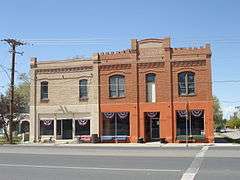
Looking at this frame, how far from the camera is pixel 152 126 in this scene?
45.4 meters

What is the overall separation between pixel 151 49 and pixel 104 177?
3051cm

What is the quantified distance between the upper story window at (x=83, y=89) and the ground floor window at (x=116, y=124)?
2.83 m

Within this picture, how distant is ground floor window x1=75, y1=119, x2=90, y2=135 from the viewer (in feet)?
154

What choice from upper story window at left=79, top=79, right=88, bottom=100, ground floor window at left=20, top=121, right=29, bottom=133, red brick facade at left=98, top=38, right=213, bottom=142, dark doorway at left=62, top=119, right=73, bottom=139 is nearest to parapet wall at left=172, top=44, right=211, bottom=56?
red brick facade at left=98, top=38, right=213, bottom=142

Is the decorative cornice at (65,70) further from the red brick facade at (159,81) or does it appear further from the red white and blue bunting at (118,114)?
the red white and blue bunting at (118,114)

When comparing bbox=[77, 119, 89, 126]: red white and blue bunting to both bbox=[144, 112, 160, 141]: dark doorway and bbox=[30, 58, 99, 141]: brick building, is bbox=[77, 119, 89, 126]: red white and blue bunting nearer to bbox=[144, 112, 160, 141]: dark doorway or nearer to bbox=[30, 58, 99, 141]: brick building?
bbox=[30, 58, 99, 141]: brick building

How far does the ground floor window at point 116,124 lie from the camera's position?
45.5 metres

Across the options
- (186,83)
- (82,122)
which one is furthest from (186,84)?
(82,122)

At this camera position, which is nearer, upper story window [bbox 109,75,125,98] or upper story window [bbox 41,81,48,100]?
upper story window [bbox 109,75,125,98]

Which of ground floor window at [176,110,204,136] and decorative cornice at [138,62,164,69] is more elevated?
decorative cornice at [138,62,164,69]

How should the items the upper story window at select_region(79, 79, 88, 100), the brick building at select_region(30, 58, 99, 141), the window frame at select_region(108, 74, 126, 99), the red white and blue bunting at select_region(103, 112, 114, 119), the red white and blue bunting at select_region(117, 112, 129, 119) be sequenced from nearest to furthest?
the red white and blue bunting at select_region(117, 112, 129, 119) → the window frame at select_region(108, 74, 126, 99) → the red white and blue bunting at select_region(103, 112, 114, 119) → the brick building at select_region(30, 58, 99, 141) → the upper story window at select_region(79, 79, 88, 100)

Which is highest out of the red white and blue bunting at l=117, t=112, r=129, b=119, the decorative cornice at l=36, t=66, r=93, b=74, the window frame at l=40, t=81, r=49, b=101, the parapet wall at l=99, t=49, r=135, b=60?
the parapet wall at l=99, t=49, r=135, b=60

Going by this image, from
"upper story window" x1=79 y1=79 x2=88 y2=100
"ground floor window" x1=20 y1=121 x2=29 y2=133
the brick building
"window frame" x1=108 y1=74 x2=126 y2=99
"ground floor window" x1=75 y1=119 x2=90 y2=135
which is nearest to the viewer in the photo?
"window frame" x1=108 y1=74 x2=126 y2=99

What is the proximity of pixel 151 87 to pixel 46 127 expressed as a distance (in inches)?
472
